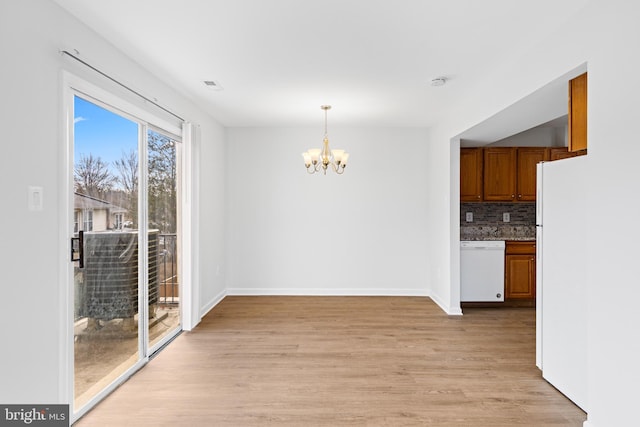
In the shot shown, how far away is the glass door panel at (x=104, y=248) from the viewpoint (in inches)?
96.0

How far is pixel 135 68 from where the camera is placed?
9.85 feet

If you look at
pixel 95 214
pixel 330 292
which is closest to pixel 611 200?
pixel 95 214

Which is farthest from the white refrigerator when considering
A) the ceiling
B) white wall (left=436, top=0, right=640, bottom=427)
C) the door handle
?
the door handle

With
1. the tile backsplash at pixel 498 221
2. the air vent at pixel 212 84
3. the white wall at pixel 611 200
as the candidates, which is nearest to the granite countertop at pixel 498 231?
the tile backsplash at pixel 498 221

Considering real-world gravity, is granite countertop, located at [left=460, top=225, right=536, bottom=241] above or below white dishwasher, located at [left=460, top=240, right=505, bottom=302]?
above

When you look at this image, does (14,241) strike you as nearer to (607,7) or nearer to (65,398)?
(65,398)

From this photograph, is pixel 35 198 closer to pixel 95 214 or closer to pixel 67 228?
pixel 67 228

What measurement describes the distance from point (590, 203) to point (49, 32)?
323 centimetres

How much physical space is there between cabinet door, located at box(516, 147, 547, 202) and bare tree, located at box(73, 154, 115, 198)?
4.97 m

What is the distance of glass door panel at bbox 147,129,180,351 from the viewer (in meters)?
3.45

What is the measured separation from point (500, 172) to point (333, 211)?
245 centimetres

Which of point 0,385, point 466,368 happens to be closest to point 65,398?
point 0,385

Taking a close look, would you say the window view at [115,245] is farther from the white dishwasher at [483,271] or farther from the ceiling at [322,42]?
the white dishwasher at [483,271]

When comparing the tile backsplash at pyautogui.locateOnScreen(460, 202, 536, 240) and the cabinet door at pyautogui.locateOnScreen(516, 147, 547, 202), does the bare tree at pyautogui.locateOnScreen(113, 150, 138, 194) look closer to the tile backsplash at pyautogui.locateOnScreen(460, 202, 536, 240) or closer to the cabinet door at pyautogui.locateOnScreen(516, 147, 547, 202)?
the tile backsplash at pyautogui.locateOnScreen(460, 202, 536, 240)
